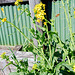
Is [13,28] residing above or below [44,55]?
above

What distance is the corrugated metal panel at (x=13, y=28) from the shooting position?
9.57 ft

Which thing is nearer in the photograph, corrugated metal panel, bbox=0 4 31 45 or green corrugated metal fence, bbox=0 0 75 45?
green corrugated metal fence, bbox=0 0 75 45

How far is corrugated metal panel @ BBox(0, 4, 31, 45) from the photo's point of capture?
2916 mm

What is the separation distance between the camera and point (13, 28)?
3.05 m

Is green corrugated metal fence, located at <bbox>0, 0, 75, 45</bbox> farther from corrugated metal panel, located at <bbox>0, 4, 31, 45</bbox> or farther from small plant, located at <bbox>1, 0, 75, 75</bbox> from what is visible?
small plant, located at <bbox>1, 0, 75, 75</bbox>

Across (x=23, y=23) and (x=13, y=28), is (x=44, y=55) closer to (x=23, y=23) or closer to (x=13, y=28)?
(x=23, y=23)

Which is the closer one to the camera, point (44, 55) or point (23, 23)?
point (44, 55)

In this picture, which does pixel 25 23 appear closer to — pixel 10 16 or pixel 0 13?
pixel 10 16

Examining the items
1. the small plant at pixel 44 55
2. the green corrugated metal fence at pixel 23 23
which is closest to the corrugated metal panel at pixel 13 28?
the green corrugated metal fence at pixel 23 23

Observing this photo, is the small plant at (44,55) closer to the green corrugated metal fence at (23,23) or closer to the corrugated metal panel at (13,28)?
the green corrugated metal fence at (23,23)

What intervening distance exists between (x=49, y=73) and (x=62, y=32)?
5.75 feet

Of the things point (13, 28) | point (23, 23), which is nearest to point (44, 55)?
point (23, 23)

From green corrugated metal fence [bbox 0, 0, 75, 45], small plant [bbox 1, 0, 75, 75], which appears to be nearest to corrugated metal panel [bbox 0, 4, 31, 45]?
green corrugated metal fence [bbox 0, 0, 75, 45]

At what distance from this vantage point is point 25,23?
9.63 ft
